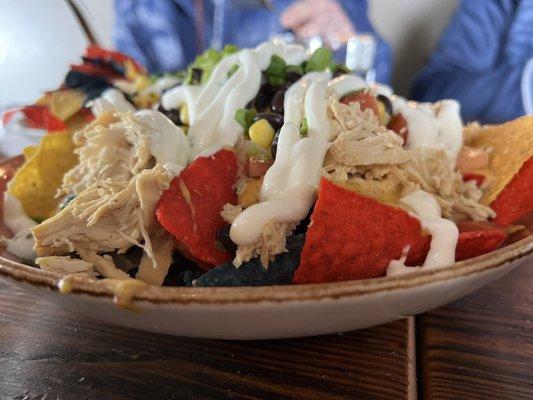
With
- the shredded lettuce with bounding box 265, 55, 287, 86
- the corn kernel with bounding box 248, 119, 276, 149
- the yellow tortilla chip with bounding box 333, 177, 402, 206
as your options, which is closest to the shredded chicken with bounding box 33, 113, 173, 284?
the corn kernel with bounding box 248, 119, 276, 149

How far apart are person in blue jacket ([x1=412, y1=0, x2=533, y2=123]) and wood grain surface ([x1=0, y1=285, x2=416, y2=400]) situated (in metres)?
2.84

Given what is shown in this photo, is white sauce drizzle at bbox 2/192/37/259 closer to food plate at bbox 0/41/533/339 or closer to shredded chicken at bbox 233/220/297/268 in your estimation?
food plate at bbox 0/41/533/339

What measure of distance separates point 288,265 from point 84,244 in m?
0.34

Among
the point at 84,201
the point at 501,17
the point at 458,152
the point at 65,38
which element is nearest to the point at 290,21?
the point at 501,17

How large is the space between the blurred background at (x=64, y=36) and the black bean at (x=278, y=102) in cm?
86

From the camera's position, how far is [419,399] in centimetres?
68

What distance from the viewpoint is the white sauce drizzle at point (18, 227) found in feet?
2.95

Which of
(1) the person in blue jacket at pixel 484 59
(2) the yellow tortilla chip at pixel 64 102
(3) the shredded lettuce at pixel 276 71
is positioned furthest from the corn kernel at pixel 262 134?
(1) the person in blue jacket at pixel 484 59

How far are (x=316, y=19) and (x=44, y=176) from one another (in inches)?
113

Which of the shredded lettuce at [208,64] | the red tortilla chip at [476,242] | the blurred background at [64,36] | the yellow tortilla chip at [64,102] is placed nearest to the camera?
the red tortilla chip at [476,242]

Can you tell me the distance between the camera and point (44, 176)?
3.51ft

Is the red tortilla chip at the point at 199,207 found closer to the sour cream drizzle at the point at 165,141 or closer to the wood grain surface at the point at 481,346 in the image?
the sour cream drizzle at the point at 165,141

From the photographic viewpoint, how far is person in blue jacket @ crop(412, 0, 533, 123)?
10.6ft

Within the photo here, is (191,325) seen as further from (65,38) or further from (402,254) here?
(65,38)
